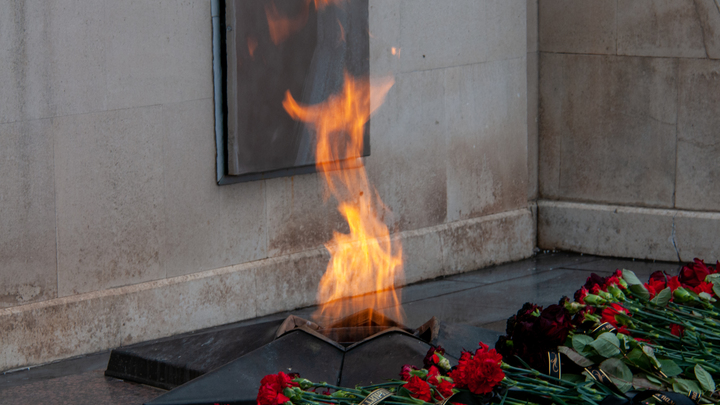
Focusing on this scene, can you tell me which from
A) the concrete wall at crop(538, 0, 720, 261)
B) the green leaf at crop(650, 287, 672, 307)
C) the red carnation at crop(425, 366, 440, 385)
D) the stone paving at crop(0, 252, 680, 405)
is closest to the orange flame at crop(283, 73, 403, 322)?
the stone paving at crop(0, 252, 680, 405)

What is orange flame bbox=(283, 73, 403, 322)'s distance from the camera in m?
7.03

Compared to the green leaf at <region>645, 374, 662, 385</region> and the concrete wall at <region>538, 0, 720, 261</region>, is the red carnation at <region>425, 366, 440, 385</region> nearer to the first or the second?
the green leaf at <region>645, 374, 662, 385</region>

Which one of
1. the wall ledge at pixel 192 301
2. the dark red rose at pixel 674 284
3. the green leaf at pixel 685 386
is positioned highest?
the dark red rose at pixel 674 284

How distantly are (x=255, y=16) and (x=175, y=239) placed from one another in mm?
1665

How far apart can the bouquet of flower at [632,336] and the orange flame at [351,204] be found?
3375mm

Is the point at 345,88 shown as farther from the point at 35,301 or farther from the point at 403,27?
the point at 35,301

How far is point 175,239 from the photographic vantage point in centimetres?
634

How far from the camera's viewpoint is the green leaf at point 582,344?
10.0 ft

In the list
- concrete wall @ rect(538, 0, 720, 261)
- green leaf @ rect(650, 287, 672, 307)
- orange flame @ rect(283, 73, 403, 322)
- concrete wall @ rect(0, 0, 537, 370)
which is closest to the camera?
green leaf @ rect(650, 287, 672, 307)

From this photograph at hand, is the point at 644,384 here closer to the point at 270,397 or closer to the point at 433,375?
the point at 433,375

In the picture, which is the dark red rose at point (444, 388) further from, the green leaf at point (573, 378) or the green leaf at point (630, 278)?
the green leaf at point (630, 278)

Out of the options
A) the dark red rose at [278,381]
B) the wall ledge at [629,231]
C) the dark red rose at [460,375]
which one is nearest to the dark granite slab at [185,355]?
the dark red rose at [278,381]

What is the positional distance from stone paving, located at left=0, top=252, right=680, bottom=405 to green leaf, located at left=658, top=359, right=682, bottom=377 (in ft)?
8.63

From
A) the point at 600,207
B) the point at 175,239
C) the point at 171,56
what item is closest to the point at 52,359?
the point at 175,239
